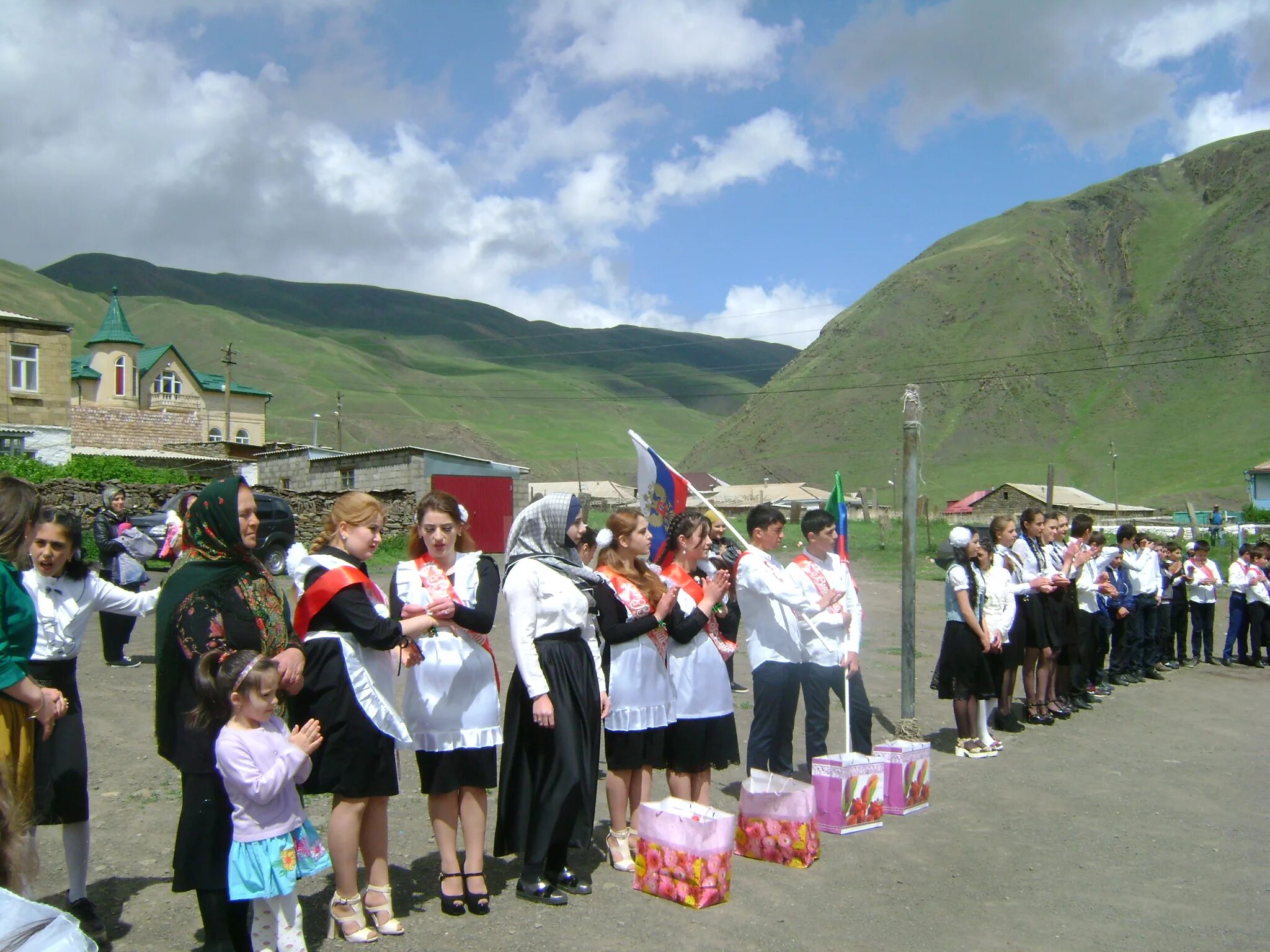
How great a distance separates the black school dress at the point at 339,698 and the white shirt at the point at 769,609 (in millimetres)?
2747

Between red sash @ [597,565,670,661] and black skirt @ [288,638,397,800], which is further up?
red sash @ [597,565,670,661]

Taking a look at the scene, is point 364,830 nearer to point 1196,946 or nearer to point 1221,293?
point 1196,946

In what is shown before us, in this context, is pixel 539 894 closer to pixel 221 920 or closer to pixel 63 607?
pixel 221 920

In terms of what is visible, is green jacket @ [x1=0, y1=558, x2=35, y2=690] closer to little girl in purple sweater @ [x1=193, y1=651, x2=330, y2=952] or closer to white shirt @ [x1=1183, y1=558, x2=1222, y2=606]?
little girl in purple sweater @ [x1=193, y1=651, x2=330, y2=952]

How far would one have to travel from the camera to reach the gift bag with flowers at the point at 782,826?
18.2 ft

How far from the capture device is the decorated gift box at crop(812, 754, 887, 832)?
Result: 20.2 feet

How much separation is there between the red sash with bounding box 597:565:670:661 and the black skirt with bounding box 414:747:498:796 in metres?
1.04

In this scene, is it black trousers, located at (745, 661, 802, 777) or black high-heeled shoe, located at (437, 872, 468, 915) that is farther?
black trousers, located at (745, 661, 802, 777)

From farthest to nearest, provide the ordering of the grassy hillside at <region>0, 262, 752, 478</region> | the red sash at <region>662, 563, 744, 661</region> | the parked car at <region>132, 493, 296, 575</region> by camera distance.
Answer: the grassy hillside at <region>0, 262, 752, 478</region>, the red sash at <region>662, 563, 744, 661</region>, the parked car at <region>132, 493, 296, 575</region>

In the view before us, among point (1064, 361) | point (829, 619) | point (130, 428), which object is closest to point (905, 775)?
point (829, 619)

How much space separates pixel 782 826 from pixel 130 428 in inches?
1963

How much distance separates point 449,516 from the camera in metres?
4.75

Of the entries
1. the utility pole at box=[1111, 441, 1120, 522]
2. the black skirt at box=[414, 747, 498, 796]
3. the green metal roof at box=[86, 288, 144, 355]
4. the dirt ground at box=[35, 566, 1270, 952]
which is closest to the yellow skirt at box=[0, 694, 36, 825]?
the dirt ground at box=[35, 566, 1270, 952]

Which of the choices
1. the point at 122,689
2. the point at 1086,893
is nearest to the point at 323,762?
the point at 1086,893
